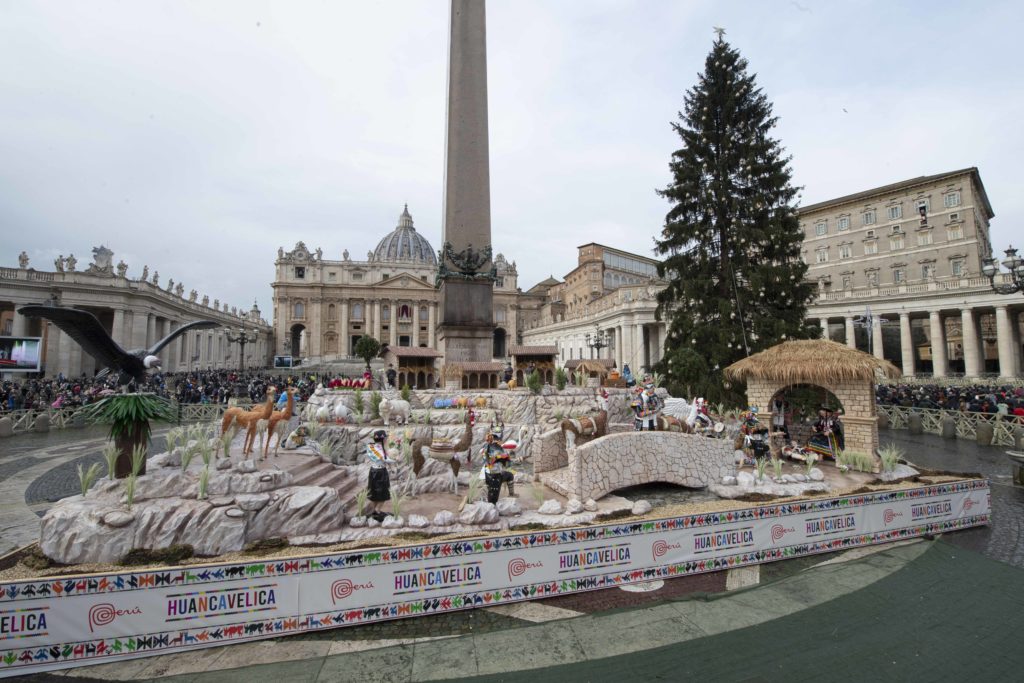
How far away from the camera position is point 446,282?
15383 millimetres

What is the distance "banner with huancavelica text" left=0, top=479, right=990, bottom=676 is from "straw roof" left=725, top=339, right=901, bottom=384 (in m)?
3.86

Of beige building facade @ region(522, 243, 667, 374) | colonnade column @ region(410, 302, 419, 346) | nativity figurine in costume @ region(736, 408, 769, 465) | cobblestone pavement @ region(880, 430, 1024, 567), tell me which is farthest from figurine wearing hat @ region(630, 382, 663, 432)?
colonnade column @ region(410, 302, 419, 346)

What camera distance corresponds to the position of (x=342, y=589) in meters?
4.83

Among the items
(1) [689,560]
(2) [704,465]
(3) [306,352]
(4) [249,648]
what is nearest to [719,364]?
(2) [704,465]

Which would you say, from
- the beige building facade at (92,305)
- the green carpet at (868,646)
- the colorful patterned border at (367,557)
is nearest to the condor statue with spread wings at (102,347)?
the colorful patterned border at (367,557)

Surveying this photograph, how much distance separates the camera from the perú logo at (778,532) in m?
6.59

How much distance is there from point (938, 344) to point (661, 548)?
4174 centimetres

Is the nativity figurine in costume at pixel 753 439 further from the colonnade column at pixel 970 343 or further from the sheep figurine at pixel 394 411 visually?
the colonnade column at pixel 970 343

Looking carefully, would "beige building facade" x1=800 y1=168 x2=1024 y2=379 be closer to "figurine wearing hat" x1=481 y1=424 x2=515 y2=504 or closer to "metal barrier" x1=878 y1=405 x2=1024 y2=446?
"metal barrier" x1=878 y1=405 x2=1024 y2=446

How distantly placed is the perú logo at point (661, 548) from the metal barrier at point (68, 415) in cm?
1491

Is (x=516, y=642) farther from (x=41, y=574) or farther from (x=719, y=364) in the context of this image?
(x=719, y=364)

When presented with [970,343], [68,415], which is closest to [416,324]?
[68,415]

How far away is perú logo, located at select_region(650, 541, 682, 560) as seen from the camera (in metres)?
5.96

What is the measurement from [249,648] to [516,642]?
268 cm
